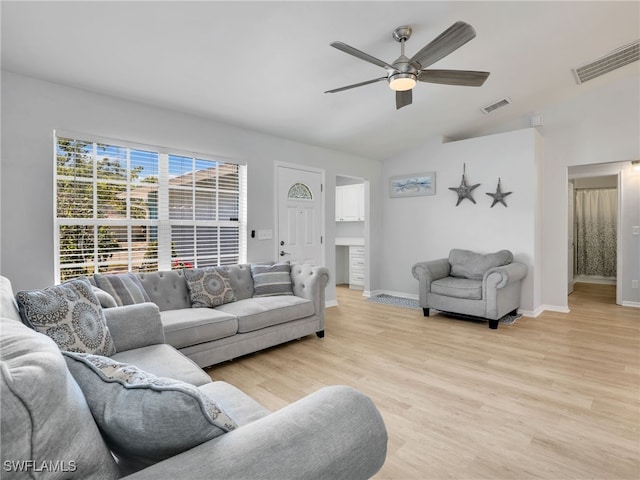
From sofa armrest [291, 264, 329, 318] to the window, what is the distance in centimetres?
88

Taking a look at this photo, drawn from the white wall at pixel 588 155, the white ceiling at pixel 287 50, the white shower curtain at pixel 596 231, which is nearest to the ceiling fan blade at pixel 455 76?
the white ceiling at pixel 287 50

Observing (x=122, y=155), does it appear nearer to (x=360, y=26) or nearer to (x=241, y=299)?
(x=241, y=299)

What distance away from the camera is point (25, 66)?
104 inches

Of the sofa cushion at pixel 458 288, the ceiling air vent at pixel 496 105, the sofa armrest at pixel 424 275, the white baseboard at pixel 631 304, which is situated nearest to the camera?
the sofa cushion at pixel 458 288

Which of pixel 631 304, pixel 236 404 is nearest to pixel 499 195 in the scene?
pixel 631 304

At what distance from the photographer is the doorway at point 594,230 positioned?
6.86 m

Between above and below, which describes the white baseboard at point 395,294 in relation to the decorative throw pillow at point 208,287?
below

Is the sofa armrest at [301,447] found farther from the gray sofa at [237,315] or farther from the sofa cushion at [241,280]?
the sofa cushion at [241,280]

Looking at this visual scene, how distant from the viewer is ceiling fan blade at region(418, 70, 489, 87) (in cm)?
265

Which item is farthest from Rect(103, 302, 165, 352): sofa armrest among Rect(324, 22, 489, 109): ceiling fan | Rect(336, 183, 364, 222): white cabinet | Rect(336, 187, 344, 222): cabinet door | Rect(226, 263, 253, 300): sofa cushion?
Rect(336, 187, 344, 222): cabinet door

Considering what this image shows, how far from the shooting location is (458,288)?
440 centimetres

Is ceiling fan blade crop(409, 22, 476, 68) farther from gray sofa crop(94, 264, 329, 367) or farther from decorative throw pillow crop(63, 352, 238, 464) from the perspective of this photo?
decorative throw pillow crop(63, 352, 238, 464)

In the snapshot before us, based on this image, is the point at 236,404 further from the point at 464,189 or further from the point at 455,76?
the point at 464,189

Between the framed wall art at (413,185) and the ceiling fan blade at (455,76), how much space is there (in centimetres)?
294
